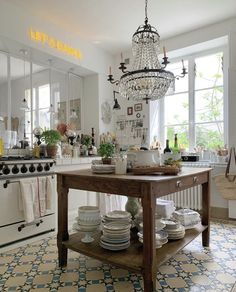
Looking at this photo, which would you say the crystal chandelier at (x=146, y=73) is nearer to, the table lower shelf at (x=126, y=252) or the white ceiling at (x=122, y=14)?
the white ceiling at (x=122, y=14)

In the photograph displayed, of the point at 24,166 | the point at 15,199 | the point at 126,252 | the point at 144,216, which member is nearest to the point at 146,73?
the point at 144,216

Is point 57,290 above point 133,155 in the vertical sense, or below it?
below

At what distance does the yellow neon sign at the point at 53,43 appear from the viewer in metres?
3.44

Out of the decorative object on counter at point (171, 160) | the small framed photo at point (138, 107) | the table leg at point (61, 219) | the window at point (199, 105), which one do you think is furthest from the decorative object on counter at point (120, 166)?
the small framed photo at point (138, 107)

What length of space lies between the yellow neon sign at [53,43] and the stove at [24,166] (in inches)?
66.5

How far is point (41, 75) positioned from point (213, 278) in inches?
139

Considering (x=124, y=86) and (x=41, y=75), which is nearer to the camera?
(x=124, y=86)

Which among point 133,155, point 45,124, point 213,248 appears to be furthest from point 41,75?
point 213,248

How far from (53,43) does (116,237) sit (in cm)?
295

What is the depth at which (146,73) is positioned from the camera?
2303 mm

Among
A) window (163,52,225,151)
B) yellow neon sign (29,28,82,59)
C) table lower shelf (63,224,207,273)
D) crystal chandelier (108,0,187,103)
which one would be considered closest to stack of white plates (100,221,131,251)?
table lower shelf (63,224,207,273)

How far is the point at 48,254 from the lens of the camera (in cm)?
253

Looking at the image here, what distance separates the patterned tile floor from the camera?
1.89 metres

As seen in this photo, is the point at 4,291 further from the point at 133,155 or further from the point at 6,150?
the point at 6,150
